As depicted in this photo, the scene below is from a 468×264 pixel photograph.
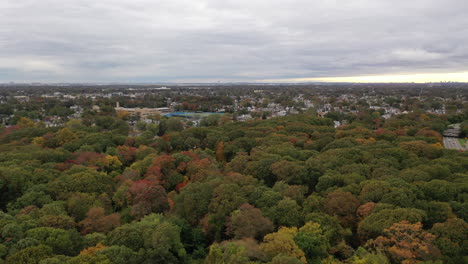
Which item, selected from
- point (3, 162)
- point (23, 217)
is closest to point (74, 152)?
point (3, 162)

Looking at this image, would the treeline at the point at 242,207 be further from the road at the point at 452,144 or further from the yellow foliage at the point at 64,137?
the road at the point at 452,144

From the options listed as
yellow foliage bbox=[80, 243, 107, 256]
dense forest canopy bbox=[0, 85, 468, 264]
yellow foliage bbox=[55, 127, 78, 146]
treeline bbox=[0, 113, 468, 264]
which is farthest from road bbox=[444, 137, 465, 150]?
yellow foliage bbox=[55, 127, 78, 146]

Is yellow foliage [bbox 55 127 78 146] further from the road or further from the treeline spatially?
the road

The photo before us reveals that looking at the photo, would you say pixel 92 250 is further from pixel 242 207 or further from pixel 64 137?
pixel 64 137

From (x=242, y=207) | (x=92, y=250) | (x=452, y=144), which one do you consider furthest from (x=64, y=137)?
(x=452, y=144)

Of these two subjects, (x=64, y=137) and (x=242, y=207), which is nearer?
(x=242, y=207)
